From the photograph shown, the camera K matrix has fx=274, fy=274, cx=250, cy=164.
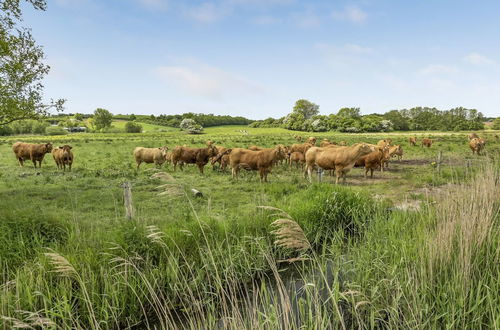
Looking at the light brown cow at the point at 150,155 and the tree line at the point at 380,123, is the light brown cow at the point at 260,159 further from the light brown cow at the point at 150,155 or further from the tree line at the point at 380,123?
the tree line at the point at 380,123

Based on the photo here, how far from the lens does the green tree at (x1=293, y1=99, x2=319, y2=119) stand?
113 meters

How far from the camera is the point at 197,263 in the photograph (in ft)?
17.4

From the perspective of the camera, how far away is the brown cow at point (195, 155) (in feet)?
58.5

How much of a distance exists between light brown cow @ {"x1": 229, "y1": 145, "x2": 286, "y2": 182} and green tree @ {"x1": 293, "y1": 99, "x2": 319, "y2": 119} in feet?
336

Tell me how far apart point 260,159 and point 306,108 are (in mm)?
105192

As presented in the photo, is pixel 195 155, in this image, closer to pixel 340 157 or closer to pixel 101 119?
pixel 340 157

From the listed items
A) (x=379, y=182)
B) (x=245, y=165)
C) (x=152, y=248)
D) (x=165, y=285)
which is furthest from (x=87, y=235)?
(x=379, y=182)

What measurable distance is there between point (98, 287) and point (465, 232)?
5381 mm

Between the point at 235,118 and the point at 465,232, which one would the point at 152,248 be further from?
the point at 235,118

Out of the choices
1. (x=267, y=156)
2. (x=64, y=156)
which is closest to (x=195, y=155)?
(x=267, y=156)

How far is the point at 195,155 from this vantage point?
1830 cm

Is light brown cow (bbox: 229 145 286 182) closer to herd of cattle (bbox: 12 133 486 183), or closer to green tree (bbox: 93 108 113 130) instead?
herd of cattle (bbox: 12 133 486 183)

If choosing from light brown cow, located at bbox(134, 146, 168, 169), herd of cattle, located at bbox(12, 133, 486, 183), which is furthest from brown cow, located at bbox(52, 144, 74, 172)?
light brown cow, located at bbox(134, 146, 168, 169)

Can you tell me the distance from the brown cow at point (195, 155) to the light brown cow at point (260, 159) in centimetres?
327
